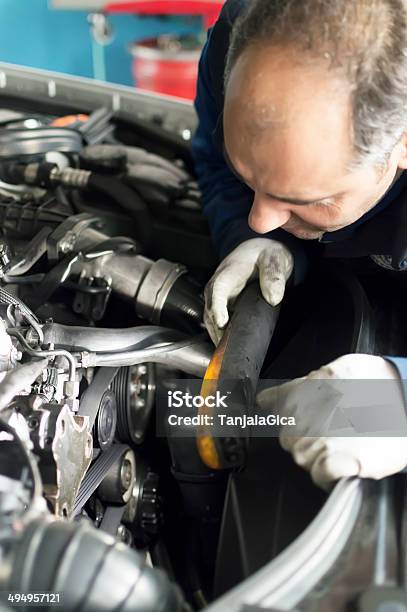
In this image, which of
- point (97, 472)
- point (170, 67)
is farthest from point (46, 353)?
point (170, 67)

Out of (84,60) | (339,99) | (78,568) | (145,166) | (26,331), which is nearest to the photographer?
(78,568)

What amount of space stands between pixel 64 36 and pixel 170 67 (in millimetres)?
1018

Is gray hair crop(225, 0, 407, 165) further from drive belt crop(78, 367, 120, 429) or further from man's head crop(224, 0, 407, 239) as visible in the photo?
drive belt crop(78, 367, 120, 429)

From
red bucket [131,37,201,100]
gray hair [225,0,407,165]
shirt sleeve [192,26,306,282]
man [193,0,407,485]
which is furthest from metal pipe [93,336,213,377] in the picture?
red bucket [131,37,201,100]

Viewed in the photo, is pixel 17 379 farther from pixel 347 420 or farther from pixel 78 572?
pixel 347 420

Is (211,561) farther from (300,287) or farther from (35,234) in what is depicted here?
(35,234)

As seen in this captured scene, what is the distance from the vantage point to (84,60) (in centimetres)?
392

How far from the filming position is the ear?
2.46 ft

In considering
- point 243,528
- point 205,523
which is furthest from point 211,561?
point 243,528

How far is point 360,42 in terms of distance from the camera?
0.65 metres

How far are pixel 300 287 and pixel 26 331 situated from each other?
1.48 ft

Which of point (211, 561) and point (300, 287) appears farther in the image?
point (300, 287)

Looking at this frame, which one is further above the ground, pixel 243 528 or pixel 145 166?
pixel 145 166

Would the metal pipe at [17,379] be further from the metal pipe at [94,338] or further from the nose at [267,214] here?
the nose at [267,214]
